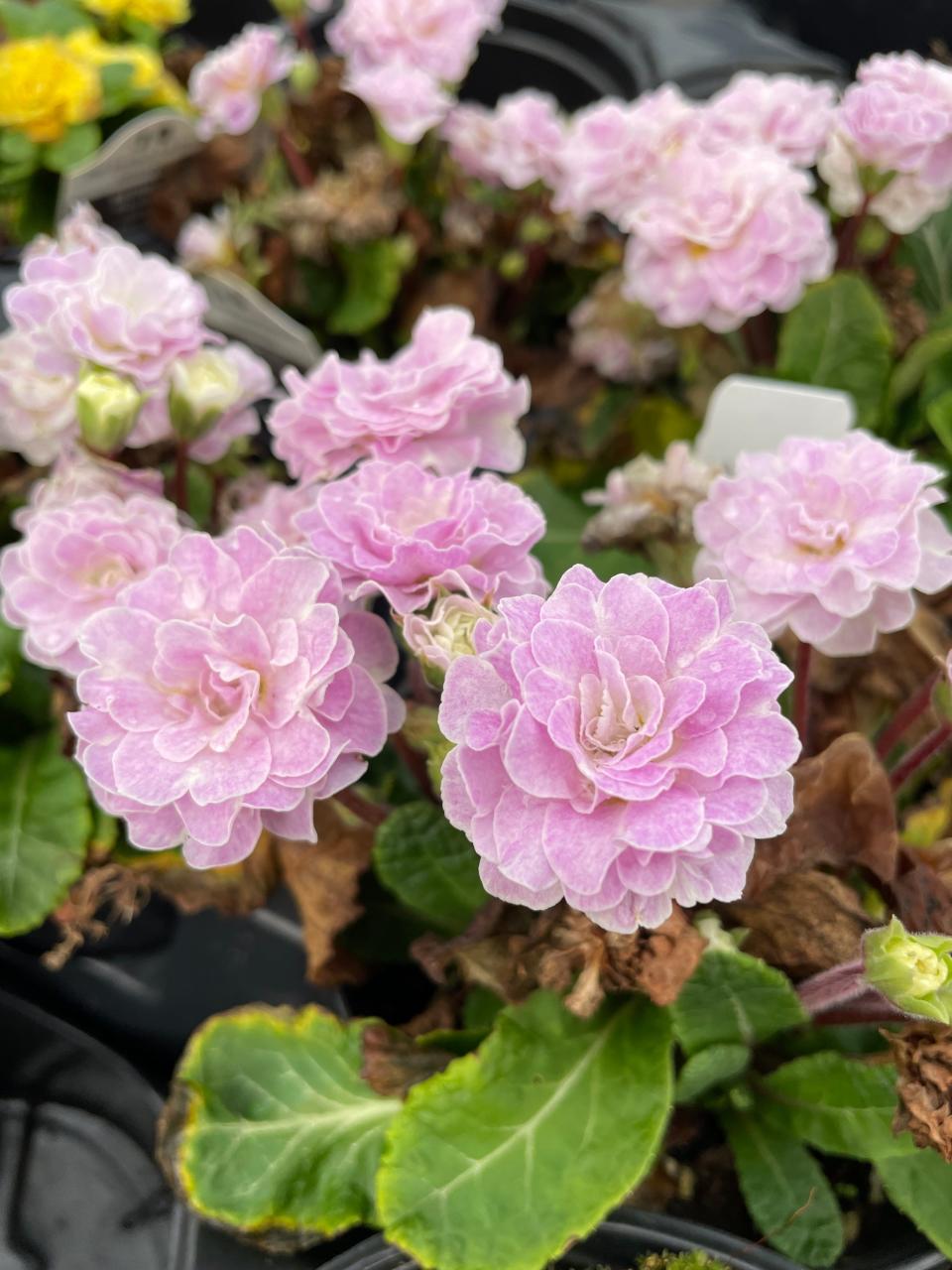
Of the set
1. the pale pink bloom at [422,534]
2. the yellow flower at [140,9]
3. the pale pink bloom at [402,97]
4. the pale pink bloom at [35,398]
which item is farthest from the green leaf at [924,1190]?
the yellow flower at [140,9]

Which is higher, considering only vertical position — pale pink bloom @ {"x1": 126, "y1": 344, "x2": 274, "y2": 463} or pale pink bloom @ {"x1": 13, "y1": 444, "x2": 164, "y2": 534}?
pale pink bloom @ {"x1": 126, "y1": 344, "x2": 274, "y2": 463}

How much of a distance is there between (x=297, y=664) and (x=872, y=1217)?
0.49 m

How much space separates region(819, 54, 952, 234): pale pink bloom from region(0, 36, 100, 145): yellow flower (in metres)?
0.69

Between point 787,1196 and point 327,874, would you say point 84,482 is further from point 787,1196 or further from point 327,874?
point 787,1196

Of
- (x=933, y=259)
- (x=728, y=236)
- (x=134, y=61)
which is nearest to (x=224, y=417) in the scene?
(x=728, y=236)

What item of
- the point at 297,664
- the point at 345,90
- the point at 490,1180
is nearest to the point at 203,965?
the point at 490,1180

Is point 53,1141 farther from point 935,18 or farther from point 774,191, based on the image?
point 935,18

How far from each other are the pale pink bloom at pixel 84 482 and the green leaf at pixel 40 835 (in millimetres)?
181

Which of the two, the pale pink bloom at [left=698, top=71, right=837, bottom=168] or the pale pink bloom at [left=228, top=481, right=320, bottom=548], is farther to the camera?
the pale pink bloom at [left=698, top=71, right=837, bottom=168]

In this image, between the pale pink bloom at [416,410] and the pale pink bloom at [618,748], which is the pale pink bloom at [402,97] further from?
the pale pink bloom at [618,748]

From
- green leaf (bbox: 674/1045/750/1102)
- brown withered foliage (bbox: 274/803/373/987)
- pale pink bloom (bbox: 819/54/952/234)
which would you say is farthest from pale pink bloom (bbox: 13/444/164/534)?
pale pink bloom (bbox: 819/54/952/234)

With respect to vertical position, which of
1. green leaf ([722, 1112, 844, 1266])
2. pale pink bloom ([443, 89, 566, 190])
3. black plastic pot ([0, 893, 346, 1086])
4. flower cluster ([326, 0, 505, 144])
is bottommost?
black plastic pot ([0, 893, 346, 1086])

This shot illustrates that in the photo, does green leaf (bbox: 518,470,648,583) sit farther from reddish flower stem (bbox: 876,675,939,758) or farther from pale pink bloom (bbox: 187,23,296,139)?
pale pink bloom (bbox: 187,23,296,139)

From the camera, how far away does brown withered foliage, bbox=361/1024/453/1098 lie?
25.4 inches
